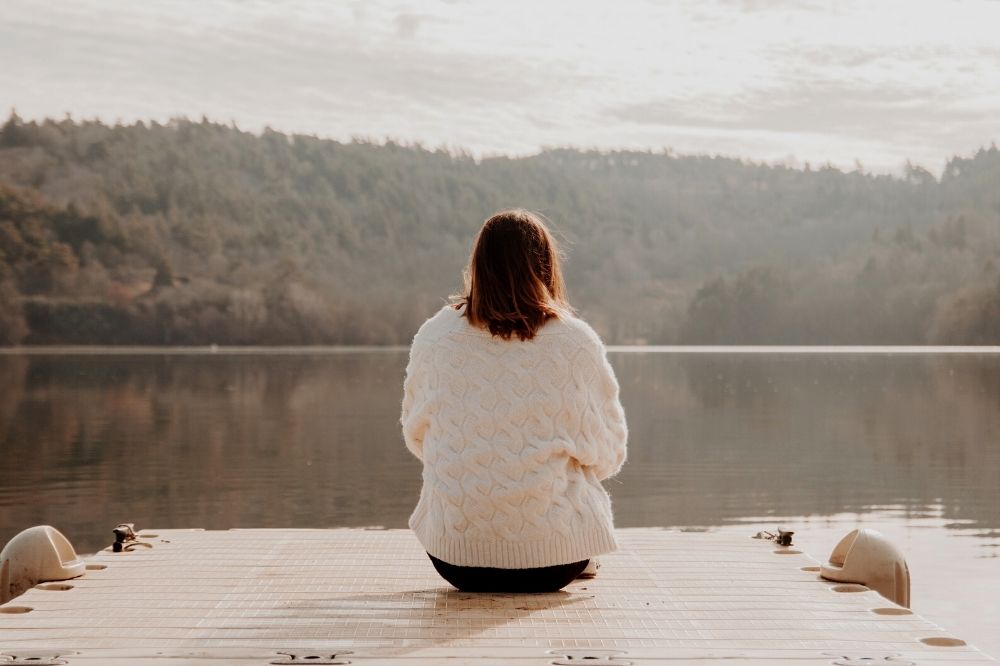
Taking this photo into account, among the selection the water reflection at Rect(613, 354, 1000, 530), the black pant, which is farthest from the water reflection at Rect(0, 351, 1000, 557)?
the black pant

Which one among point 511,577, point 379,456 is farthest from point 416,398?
point 379,456

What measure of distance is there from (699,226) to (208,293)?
3570 centimetres

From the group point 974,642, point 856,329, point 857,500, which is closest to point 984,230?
point 856,329

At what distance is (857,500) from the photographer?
11.5 m

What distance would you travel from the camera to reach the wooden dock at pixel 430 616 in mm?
3420

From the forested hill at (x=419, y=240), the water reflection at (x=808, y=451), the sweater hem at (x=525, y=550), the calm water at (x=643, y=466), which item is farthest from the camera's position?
the forested hill at (x=419, y=240)

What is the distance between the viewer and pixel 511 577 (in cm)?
396

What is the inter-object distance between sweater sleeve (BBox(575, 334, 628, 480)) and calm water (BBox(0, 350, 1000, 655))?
300 centimetres

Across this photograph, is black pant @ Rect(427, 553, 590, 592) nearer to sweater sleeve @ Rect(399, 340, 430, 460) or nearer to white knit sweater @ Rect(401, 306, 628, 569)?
white knit sweater @ Rect(401, 306, 628, 569)

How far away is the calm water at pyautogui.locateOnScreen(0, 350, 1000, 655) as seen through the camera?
9812 mm

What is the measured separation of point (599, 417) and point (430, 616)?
771mm

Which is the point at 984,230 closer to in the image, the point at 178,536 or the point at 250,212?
the point at 250,212

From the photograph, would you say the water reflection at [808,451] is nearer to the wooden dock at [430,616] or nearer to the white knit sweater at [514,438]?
the wooden dock at [430,616]

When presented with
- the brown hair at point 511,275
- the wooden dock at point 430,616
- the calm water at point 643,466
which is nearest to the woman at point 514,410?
Answer: the brown hair at point 511,275
